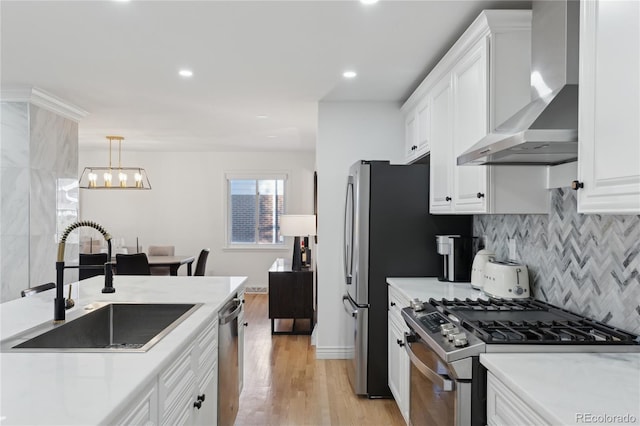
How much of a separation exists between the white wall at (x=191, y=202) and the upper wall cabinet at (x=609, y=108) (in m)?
6.55

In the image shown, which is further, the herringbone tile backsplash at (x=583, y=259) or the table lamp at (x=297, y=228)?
the table lamp at (x=297, y=228)

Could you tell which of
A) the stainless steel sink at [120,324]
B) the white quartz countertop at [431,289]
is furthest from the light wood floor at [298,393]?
the white quartz countertop at [431,289]

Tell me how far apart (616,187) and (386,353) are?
2336 mm

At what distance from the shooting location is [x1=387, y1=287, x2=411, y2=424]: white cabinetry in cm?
268

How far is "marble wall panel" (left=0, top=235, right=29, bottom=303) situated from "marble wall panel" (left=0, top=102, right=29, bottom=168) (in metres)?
0.72

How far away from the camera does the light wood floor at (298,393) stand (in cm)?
301

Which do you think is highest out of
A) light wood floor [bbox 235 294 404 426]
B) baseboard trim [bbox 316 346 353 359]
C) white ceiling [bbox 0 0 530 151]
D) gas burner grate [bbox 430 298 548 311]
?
white ceiling [bbox 0 0 530 151]

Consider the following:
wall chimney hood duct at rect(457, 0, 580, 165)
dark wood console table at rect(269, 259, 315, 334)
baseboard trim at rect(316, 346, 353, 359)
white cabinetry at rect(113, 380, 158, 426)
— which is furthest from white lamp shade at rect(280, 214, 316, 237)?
white cabinetry at rect(113, 380, 158, 426)

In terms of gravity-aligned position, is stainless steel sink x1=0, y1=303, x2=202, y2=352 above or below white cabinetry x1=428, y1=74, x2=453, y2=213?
below

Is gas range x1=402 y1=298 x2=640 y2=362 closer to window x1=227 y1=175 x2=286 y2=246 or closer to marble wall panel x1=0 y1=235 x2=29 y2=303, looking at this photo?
marble wall panel x1=0 y1=235 x2=29 y2=303

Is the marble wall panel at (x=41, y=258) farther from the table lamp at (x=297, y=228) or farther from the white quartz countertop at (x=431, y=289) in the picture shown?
the white quartz countertop at (x=431, y=289)

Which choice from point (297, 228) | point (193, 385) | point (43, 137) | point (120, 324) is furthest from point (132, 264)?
point (193, 385)

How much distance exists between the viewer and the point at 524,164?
2207mm

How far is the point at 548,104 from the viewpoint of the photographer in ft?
5.82
